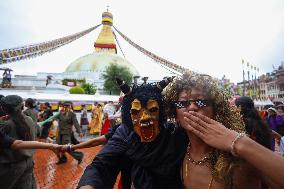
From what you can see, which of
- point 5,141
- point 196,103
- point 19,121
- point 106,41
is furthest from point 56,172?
point 106,41

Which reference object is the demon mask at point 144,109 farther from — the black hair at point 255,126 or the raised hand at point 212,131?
the black hair at point 255,126

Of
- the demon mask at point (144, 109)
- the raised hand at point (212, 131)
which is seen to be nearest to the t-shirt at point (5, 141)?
the demon mask at point (144, 109)

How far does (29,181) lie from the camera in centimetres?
369

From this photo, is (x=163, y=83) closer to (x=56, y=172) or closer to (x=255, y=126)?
(x=255, y=126)

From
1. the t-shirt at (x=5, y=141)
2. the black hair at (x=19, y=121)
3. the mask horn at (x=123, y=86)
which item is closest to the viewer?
the mask horn at (x=123, y=86)

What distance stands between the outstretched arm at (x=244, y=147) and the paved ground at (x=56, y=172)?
5547 millimetres

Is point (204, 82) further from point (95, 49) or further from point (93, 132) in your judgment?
point (95, 49)

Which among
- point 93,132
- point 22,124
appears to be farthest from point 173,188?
point 93,132

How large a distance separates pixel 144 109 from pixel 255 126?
2315 mm

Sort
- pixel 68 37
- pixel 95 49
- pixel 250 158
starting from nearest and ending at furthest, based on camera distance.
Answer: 1. pixel 250 158
2. pixel 68 37
3. pixel 95 49

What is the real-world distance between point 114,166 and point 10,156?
1.85 meters

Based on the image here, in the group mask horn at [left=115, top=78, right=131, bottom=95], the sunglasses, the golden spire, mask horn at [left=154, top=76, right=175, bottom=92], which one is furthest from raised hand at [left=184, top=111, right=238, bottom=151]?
the golden spire

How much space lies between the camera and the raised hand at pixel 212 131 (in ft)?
4.82

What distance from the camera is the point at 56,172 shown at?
779 cm
